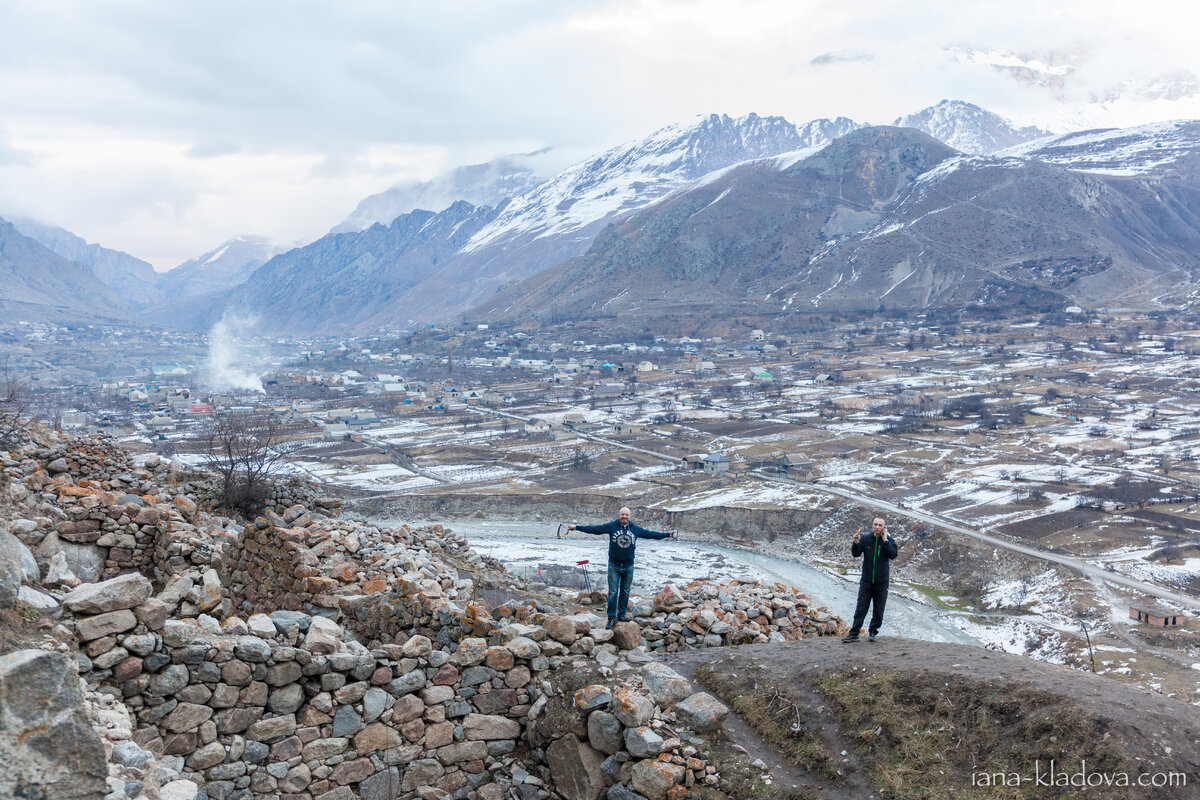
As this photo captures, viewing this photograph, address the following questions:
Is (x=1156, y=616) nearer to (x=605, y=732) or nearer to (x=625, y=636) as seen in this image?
(x=625, y=636)

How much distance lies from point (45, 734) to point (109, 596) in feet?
8.02

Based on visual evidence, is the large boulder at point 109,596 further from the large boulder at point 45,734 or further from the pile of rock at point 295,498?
the pile of rock at point 295,498

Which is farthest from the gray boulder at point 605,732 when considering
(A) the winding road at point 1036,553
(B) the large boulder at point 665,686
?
(A) the winding road at point 1036,553

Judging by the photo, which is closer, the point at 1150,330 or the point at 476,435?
the point at 476,435

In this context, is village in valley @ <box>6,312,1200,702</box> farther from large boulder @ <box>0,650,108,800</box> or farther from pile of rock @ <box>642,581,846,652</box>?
large boulder @ <box>0,650,108,800</box>

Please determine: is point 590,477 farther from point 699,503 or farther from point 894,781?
point 894,781

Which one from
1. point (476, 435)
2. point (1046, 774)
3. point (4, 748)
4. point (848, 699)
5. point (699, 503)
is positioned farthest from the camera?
point (476, 435)

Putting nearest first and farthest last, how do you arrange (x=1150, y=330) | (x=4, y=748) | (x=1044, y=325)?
(x=4, y=748)
(x=1150, y=330)
(x=1044, y=325)

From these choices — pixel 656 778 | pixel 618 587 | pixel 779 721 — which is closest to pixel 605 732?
pixel 656 778

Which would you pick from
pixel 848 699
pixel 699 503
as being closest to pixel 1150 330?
pixel 699 503

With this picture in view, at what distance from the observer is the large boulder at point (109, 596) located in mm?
7023

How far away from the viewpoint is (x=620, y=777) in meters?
7.48

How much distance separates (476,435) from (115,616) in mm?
81884

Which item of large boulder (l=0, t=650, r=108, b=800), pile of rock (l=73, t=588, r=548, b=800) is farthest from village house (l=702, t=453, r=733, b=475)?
large boulder (l=0, t=650, r=108, b=800)
